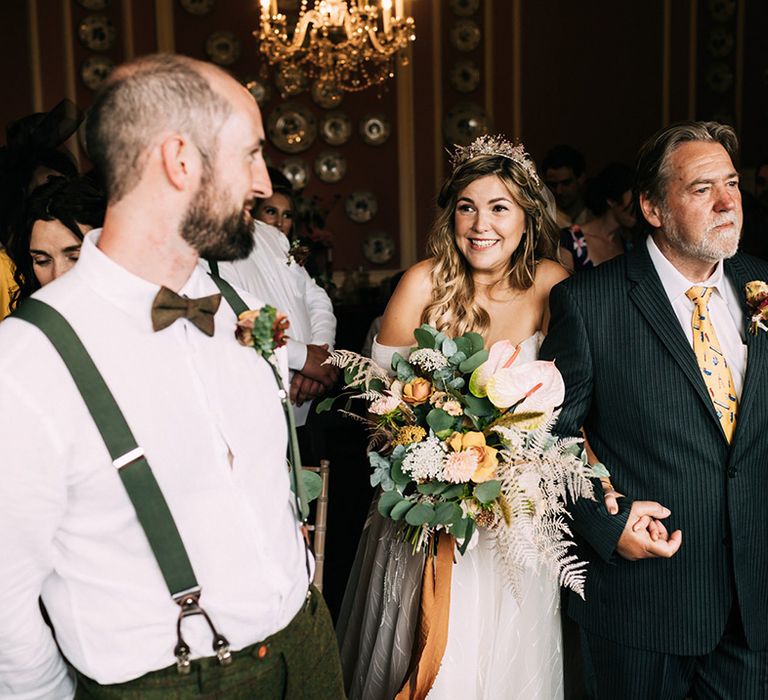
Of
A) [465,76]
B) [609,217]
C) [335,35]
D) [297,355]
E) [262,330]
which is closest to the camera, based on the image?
[262,330]

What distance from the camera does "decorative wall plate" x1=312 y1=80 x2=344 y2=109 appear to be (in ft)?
28.3

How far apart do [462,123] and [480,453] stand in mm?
7453

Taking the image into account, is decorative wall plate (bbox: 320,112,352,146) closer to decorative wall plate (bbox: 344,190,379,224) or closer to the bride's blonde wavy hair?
decorative wall plate (bbox: 344,190,379,224)

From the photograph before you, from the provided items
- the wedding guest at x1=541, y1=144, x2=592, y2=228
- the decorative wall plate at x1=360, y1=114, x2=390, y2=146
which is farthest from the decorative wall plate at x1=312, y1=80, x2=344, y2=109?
the wedding guest at x1=541, y1=144, x2=592, y2=228

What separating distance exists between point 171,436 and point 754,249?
3.99 m

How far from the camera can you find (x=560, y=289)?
2350mm

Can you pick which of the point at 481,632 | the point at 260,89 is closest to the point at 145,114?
the point at 481,632

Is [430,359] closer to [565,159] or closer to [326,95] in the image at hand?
[565,159]

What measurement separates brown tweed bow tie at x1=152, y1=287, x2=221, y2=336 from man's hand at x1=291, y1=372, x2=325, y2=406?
1.98 meters

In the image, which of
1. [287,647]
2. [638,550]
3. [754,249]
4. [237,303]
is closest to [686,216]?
[638,550]

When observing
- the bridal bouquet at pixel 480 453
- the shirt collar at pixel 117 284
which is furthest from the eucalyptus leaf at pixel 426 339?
the shirt collar at pixel 117 284

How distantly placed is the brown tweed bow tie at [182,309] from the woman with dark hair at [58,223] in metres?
0.73

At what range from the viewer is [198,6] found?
8.15 m

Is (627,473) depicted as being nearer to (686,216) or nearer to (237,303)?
(686,216)
